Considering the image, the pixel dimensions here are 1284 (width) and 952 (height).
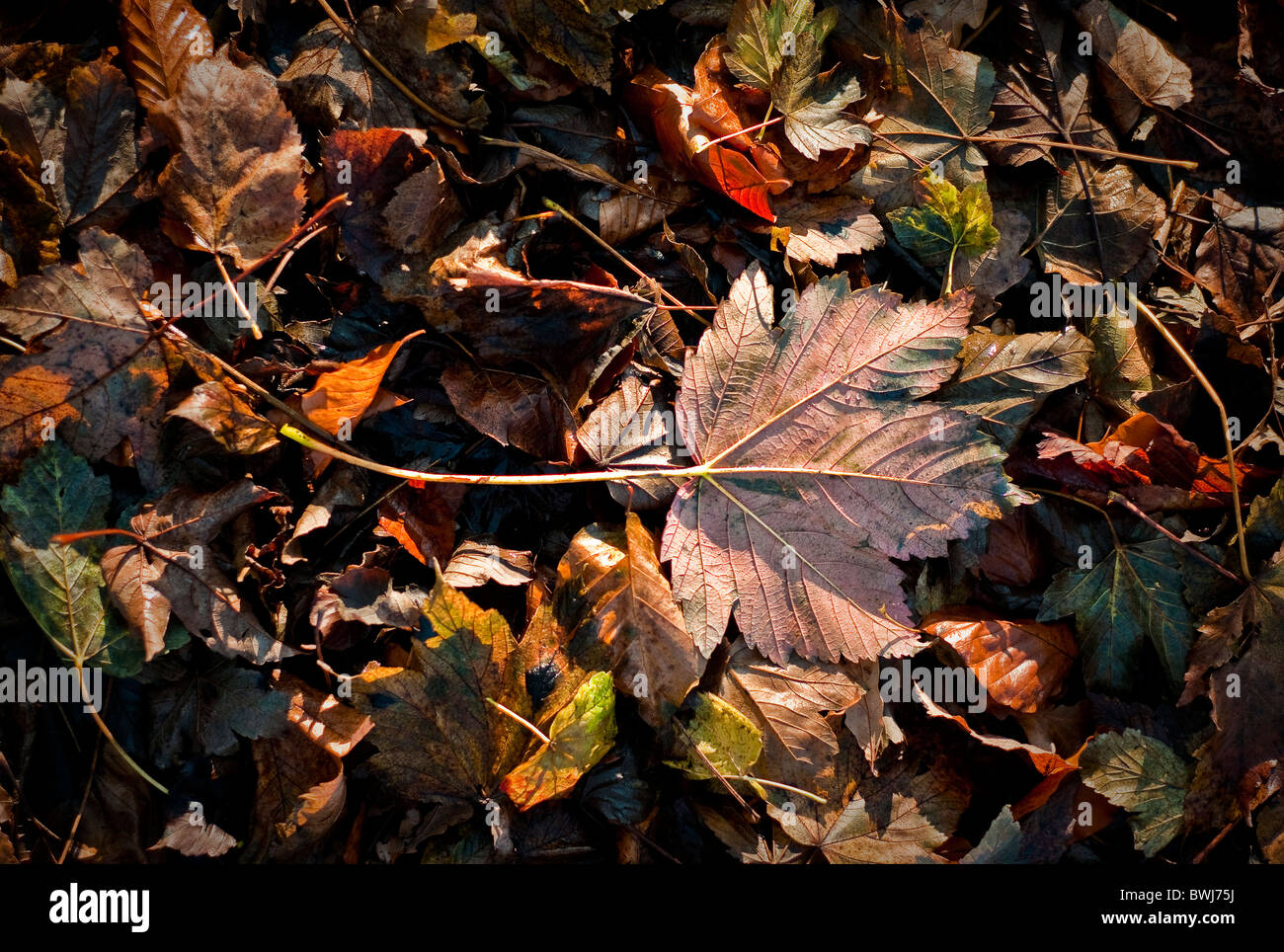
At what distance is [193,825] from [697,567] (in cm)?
151

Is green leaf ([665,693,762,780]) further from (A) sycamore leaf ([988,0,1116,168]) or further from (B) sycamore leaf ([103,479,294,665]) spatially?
(A) sycamore leaf ([988,0,1116,168])

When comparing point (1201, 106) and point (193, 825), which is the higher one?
point (1201, 106)

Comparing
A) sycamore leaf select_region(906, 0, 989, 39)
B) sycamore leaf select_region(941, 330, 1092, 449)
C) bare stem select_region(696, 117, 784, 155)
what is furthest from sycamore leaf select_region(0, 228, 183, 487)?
sycamore leaf select_region(906, 0, 989, 39)

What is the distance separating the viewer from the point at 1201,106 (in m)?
2.85

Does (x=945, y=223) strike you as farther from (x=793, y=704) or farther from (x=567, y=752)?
(x=567, y=752)

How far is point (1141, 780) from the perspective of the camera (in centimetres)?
243

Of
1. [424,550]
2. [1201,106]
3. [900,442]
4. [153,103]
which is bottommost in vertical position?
[424,550]

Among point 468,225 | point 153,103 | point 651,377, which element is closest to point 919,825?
point 651,377

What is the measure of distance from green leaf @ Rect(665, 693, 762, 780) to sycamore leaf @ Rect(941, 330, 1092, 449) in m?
1.18

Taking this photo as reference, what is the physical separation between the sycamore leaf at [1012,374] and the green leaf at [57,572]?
8.14 feet

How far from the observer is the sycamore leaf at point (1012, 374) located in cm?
246

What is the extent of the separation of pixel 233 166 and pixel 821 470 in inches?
74.1

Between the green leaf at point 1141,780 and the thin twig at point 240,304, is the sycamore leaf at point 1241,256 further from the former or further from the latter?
the thin twig at point 240,304
